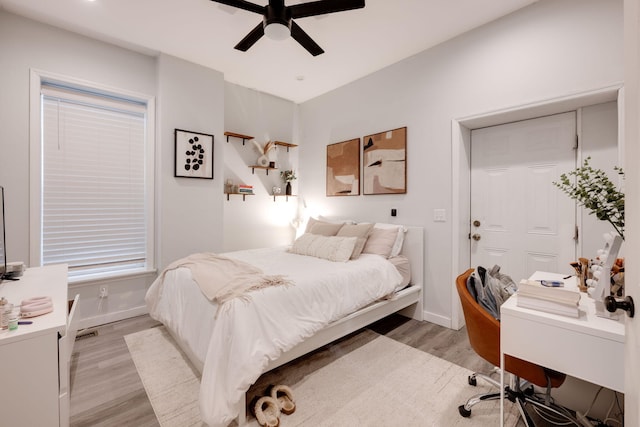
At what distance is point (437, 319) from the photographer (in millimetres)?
2932

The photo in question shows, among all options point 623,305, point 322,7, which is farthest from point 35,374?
point 322,7

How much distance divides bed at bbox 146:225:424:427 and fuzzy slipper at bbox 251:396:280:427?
0.26 ft

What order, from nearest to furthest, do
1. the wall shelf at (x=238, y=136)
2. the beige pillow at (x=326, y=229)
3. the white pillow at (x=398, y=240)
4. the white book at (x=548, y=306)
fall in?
the white book at (x=548, y=306) → the white pillow at (x=398, y=240) → the beige pillow at (x=326, y=229) → the wall shelf at (x=238, y=136)

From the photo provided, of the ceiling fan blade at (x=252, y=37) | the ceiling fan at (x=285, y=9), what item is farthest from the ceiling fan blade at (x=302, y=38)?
the ceiling fan blade at (x=252, y=37)

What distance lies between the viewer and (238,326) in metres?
1.56

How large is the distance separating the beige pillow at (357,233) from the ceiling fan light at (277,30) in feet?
6.19

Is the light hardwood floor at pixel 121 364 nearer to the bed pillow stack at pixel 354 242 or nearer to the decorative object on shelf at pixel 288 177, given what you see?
the bed pillow stack at pixel 354 242

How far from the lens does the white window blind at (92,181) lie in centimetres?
271

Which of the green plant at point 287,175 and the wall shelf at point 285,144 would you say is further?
the green plant at point 287,175

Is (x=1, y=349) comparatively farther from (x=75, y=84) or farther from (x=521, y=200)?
(x=521, y=200)

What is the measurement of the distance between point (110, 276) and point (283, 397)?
229cm

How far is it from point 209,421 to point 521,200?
2939mm

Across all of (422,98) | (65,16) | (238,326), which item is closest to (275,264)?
(238,326)

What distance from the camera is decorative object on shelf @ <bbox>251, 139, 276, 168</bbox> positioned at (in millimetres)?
4090
